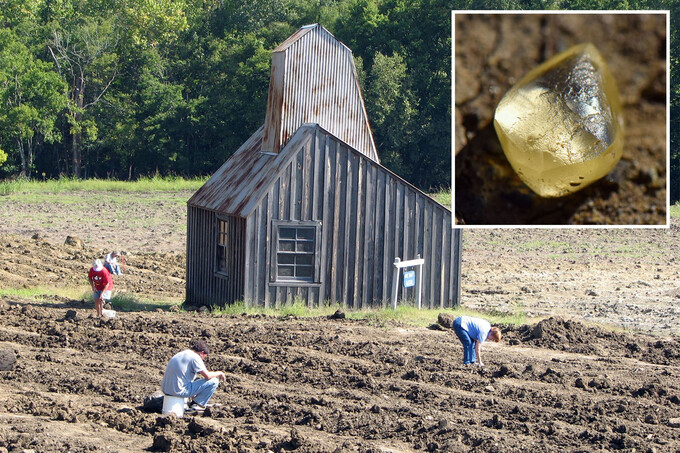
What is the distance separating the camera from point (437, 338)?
1817cm

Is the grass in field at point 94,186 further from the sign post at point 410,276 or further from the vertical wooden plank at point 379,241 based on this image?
the sign post at point 410,276

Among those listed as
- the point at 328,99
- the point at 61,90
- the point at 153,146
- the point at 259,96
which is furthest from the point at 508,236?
the point at 61,90

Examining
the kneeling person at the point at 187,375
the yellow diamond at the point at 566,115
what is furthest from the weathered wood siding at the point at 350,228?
the yellow diamond at the point at 566,115

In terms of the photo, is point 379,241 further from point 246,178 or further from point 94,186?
point 94,186

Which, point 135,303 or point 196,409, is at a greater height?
point 135,303

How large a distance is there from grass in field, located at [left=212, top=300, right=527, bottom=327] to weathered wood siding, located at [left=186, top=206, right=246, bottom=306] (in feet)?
1.39

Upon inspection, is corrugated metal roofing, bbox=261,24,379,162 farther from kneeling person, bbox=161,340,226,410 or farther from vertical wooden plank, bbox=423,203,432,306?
kneeling person, bbox=161,340,226,410

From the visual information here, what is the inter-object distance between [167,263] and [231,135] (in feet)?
99.5

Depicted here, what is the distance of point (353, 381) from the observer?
14539 mm

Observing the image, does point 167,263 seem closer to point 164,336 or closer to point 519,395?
point 164,336

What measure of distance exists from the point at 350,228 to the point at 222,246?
301 cm

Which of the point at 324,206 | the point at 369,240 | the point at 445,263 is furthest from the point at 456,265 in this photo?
the point at 324,206

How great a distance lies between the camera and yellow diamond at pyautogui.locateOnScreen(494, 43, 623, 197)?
7125mm

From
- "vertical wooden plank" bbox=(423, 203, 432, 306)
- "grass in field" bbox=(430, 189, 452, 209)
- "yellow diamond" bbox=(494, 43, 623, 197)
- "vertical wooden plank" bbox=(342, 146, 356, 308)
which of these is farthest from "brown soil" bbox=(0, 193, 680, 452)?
"grass in field" bbox=(430, 189, 452, 209)
